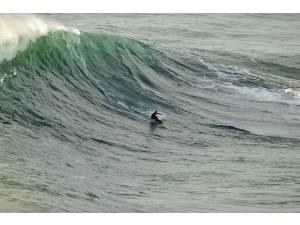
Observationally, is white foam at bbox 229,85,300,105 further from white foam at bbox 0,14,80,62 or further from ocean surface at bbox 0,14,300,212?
white foam at bbox 0,14,80,62

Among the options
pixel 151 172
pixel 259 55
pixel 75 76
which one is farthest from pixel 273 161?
pixel 259 55

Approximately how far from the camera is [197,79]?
1266 cm

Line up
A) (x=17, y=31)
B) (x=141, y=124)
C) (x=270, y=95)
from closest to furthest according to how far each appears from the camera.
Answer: (x=141, y=124)
(x=17, y=31)
(x=270, y=95)

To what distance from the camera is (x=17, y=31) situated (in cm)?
998

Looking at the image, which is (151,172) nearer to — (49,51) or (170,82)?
(49,51)

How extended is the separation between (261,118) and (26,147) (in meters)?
4.58

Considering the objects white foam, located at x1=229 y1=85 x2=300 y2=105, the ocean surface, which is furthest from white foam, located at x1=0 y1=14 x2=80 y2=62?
white foam, located at x1=229 y1=85 x2=300 y2=105

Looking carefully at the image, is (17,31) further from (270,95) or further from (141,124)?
(270,95)

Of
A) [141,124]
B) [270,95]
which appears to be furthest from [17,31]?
[270,95]

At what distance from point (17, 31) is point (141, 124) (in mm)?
2666

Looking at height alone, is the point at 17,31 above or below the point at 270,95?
below

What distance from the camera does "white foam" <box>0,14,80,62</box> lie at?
9.40m

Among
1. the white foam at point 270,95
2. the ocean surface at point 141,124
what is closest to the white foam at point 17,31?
the ocean surface at point 141,124

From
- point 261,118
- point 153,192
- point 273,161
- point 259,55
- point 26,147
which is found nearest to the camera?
point 153,192
